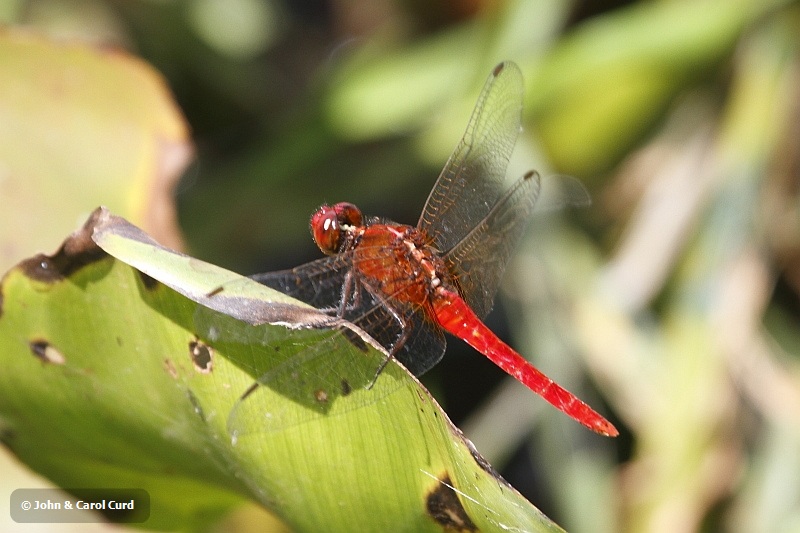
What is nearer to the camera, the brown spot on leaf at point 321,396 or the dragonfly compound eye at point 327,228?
the brown spot on leaf at point 321,396

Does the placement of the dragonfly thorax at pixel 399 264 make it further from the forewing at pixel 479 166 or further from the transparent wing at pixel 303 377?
the transparent wing at pixel 303 377

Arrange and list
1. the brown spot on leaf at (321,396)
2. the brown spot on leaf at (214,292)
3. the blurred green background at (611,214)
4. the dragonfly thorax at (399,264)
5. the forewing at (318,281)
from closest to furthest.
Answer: the brown spot on leaf at (214,292), the brown spot on leaf at (321,396), the forewing at (318,281), the dragonfly thorax at (399,264), the blurred green background at (611,214)

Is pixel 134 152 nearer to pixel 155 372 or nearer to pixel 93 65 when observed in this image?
pixel 93 65

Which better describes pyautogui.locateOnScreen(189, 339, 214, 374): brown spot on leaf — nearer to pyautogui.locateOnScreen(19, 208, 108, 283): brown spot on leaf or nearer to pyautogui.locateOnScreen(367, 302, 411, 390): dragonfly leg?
pyautogui.locateOnScreen(19, 208, 108, 283): brown spot on leaf

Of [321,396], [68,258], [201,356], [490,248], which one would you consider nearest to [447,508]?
[321,396]

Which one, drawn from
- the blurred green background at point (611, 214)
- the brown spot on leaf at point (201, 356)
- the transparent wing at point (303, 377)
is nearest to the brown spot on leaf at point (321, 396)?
the transparent wing at point (303, 377)

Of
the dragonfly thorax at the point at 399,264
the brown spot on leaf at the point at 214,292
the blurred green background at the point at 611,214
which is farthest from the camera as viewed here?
the blurred green background at the point at 611,214
